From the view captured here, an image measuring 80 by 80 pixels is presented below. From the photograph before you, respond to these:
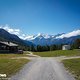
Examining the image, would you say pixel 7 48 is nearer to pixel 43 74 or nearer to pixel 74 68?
pixel 74 68

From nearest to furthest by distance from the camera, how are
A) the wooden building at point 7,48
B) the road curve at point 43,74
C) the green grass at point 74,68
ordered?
the road curve at point 43,74, the green grass at point 74,68, the wooden building at point 7,48

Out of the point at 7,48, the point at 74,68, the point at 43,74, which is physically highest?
the point at 7,48

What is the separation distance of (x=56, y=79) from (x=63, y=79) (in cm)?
75

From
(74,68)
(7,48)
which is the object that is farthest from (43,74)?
(7,48)

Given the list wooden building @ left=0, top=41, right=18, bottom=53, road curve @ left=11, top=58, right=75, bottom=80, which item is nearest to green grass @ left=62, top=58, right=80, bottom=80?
road curve @ left=11, top=58, right=75, bottom=80

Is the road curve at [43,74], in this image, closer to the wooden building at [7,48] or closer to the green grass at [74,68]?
the green grass at [74,68]

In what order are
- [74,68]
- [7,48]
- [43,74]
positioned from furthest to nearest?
[7,48] → [74,68] → [43,74]

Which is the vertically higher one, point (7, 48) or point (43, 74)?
point (7, 48)

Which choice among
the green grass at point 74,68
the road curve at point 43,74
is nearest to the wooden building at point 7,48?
the green grass at point 74,68

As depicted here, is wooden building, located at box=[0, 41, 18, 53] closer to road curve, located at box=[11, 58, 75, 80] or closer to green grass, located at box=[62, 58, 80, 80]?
green grass, located at box=[62, 58, 80, 80]

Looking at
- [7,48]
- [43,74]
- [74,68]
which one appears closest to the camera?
[43,74]

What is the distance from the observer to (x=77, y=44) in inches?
5955

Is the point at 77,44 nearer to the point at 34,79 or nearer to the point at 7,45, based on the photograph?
the point at 7,45

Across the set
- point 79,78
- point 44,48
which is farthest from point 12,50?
point 79,78
